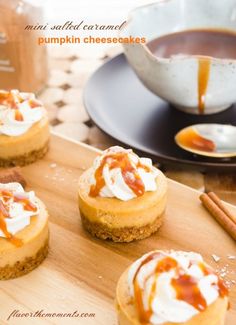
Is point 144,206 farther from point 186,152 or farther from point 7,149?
point 7,149

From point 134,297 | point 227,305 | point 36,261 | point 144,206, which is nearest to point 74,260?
point 36,261

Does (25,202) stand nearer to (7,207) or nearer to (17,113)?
(7,207)

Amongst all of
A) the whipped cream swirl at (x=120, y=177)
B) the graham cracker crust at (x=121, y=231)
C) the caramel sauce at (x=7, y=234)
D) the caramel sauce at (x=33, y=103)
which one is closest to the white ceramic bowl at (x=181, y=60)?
the caramel sauce at (x=33, y=103)

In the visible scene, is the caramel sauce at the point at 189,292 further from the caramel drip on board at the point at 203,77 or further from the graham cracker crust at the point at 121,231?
the caramel drip on board at the point at 203,77

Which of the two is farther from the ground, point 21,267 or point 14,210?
point 14,210

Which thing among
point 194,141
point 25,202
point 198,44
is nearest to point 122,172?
point 25,202
